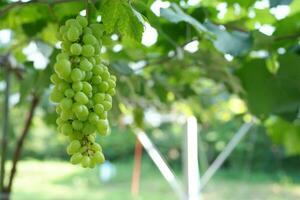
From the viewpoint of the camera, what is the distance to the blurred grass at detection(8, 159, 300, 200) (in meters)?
5.86

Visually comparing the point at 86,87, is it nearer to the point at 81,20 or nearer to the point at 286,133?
the point at 81,20

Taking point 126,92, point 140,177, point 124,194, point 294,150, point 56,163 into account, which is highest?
point 126,92

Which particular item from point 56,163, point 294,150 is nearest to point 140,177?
point 56,163

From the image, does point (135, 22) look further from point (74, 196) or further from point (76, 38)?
point (74, 196)

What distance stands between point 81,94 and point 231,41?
0.44m

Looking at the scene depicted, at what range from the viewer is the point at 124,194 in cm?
610

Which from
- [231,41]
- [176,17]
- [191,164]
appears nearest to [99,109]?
[176,17]

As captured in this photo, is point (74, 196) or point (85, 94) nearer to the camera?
point (85, 94)

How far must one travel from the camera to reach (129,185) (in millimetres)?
6793

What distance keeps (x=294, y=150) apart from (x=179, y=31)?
2.06 ft

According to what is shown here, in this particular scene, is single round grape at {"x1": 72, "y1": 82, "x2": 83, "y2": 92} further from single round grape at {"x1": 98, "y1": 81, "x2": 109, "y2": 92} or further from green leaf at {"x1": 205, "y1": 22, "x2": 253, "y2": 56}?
green leaf at {"x1": 205, "y1": 22, "x2": 253, "y2": 56}

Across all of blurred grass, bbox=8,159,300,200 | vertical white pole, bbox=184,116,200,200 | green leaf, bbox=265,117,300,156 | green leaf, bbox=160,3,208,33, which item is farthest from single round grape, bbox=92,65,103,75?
blurred grass, bbox=8,159,300,200

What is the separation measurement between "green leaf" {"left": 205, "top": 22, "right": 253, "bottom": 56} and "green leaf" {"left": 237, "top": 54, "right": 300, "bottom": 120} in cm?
12

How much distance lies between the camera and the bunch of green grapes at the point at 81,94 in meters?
0.45
